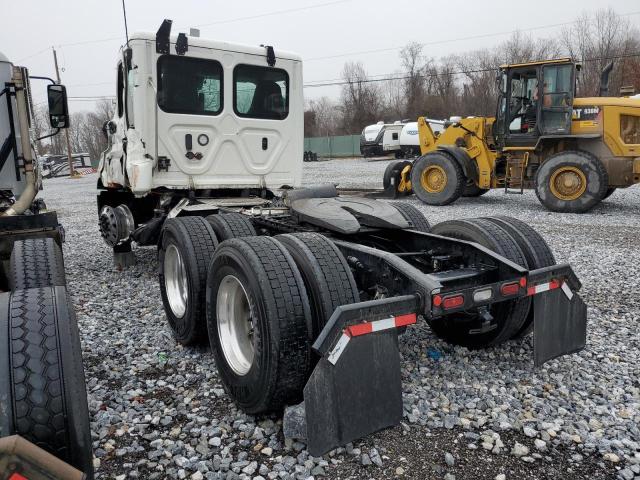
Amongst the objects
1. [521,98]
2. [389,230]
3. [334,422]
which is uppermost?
[521,98]

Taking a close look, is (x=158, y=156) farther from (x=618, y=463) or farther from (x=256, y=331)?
(x=618, y=463)

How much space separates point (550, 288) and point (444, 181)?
1032cm

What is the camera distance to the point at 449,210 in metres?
12.7

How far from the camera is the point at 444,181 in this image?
43.4 feet

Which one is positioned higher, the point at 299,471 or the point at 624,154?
the point at 624,154

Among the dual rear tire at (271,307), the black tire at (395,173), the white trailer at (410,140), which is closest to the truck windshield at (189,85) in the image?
the dual rear tire at (271,307)

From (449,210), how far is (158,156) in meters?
8.45

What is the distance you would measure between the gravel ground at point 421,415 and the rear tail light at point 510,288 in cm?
70

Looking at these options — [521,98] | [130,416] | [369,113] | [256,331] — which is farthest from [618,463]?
[369,113]

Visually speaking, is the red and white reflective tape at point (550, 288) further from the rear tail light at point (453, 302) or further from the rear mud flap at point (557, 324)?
the rear tail light at point (453, 302)

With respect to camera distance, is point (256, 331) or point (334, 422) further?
point (256, 331)

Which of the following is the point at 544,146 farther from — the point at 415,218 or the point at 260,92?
the point at 415,218

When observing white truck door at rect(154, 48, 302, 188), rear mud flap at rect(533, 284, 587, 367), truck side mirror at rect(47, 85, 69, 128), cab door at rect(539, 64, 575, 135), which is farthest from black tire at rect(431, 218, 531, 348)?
cab door at rect(539, 64, 575, 135)

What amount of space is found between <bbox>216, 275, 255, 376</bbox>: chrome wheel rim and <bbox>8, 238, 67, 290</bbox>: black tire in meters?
1.07
